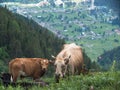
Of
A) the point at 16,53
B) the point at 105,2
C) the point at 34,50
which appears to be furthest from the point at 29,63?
the point at 34,50

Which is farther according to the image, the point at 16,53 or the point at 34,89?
the point at 16,53

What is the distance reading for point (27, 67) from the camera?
18.7m

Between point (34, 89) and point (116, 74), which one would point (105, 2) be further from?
point (34, 89)

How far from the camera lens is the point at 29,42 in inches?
3873

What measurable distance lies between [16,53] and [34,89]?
77.2 m

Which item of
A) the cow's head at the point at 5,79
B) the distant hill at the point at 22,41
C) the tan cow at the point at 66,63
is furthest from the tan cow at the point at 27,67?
the distant hill at the point at 22,41

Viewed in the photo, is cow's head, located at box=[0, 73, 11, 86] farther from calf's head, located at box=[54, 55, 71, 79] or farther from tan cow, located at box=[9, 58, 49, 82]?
calf's head, located at box=[54, 55, 71, 79]

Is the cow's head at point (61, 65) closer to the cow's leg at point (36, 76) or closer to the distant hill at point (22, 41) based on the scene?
the cow's leg at point (36, 76)

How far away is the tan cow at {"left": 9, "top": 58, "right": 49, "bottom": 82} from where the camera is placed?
18.1 metres

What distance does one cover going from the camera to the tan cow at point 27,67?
1808cm

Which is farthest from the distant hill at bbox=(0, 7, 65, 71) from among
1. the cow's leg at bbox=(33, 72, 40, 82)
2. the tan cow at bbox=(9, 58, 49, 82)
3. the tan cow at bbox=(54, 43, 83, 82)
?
the tan cow at bbox=(54, 43, 83, 82)

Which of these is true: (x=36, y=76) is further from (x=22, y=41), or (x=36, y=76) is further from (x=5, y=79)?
(x=22, y=41)

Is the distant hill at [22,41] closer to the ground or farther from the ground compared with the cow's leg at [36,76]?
closer to the ground

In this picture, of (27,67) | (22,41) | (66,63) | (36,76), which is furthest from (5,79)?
(22,41)
